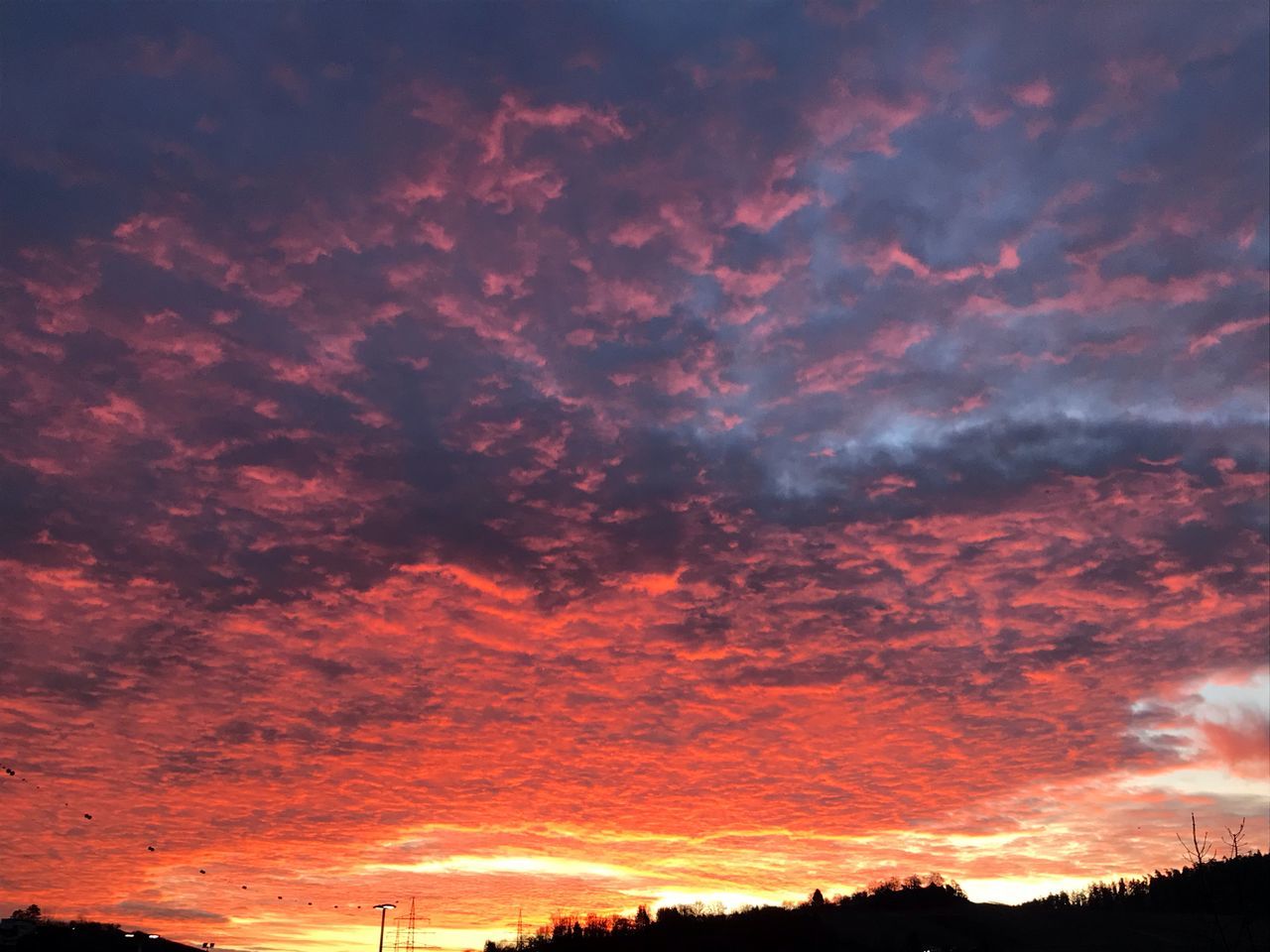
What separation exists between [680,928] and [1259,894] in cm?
8598

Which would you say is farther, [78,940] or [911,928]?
[78,940]

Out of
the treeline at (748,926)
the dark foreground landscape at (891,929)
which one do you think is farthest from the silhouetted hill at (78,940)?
the treeline at (748,926)

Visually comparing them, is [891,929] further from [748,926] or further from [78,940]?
[78,940]

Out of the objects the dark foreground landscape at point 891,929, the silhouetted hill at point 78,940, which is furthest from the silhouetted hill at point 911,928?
the silhouetted hill at point 78,940

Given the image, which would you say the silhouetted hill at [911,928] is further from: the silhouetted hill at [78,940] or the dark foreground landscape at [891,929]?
→ the silhouetted hill at [78,940]

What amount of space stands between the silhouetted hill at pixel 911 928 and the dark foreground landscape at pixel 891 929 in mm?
132

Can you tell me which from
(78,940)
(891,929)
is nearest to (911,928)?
(891,929)

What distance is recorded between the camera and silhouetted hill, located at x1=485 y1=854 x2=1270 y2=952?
376ft

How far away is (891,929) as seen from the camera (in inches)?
4823

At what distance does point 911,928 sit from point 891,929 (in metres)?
2.67

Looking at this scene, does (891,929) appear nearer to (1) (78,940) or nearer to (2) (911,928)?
(2) (911,928)

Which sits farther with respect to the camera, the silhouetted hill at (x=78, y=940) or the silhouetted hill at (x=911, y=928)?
the silhouetted hill at (x=78, y=940)

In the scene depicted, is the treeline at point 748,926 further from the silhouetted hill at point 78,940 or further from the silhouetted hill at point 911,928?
the silhouetted hill at point 78,940

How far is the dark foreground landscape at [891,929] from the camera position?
115 meters
